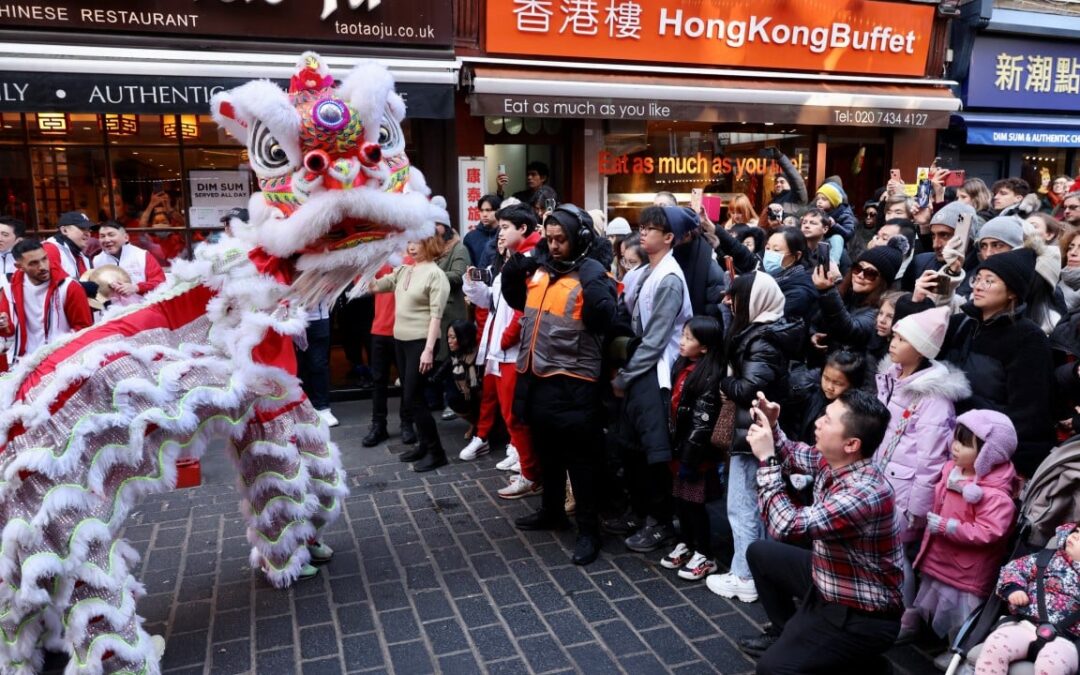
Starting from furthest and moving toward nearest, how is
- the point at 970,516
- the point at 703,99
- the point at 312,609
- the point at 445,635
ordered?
the point at 703,99
the point at 312,609
the point at 445,635
the point at 970,516

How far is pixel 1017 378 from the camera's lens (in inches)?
134

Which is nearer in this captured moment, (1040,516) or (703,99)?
(1040,516)

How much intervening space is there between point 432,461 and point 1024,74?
35.0 feet

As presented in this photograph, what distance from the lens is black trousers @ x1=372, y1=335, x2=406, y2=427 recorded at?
616 cm

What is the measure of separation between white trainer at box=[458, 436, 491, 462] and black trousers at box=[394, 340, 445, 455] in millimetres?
183

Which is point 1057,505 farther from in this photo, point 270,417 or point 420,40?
point 420,40

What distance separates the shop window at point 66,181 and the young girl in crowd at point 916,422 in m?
7.19

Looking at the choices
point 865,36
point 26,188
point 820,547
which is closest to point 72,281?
point 26,188

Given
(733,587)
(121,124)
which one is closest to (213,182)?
(121,124)

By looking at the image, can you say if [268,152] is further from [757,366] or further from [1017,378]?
[1017,378]

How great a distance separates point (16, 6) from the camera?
655cm

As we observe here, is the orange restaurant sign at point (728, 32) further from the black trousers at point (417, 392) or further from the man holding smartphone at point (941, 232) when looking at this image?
the man holding smartphone at point (941, 232)

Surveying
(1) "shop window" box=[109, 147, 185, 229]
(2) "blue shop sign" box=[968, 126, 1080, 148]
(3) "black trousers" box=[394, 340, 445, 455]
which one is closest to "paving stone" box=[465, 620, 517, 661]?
(3) "black trousers" box=[394, 340, 445, 455]

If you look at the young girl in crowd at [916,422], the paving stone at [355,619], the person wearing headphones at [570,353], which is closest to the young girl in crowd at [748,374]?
the young girl in crowd at [916,422]
